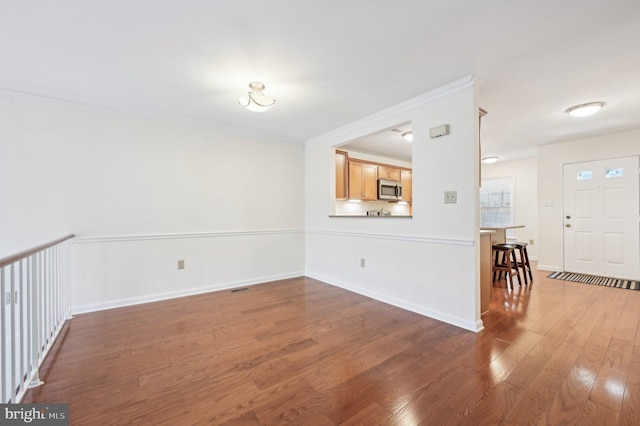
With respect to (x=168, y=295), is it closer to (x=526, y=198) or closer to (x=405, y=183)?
(x=405, y=183)

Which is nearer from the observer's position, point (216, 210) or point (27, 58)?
point (27, 58)

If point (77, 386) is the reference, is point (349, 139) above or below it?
above

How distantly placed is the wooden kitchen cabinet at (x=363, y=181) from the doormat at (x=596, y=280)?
340 centimetres

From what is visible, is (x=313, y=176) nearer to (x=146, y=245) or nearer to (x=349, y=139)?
(x=349, y=139)

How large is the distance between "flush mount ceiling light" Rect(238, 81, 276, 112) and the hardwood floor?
2243mm

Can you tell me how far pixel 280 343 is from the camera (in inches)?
91.0

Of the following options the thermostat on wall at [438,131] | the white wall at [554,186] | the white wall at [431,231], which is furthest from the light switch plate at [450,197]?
the white wall at [554,186]

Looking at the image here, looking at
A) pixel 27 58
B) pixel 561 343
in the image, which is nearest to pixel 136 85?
pixel 27 58

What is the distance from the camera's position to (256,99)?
2715 mm

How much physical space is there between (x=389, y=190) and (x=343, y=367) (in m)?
4.40

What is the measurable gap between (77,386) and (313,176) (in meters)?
3.70

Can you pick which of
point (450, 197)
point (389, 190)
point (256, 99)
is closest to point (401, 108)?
point (450, 197)

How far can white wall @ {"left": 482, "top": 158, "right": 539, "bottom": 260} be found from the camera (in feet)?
19.8

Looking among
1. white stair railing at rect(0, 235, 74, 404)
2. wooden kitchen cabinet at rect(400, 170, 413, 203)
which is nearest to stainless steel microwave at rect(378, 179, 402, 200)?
wooden kitchen cabinet at rect(400, 170, 413, 203)
